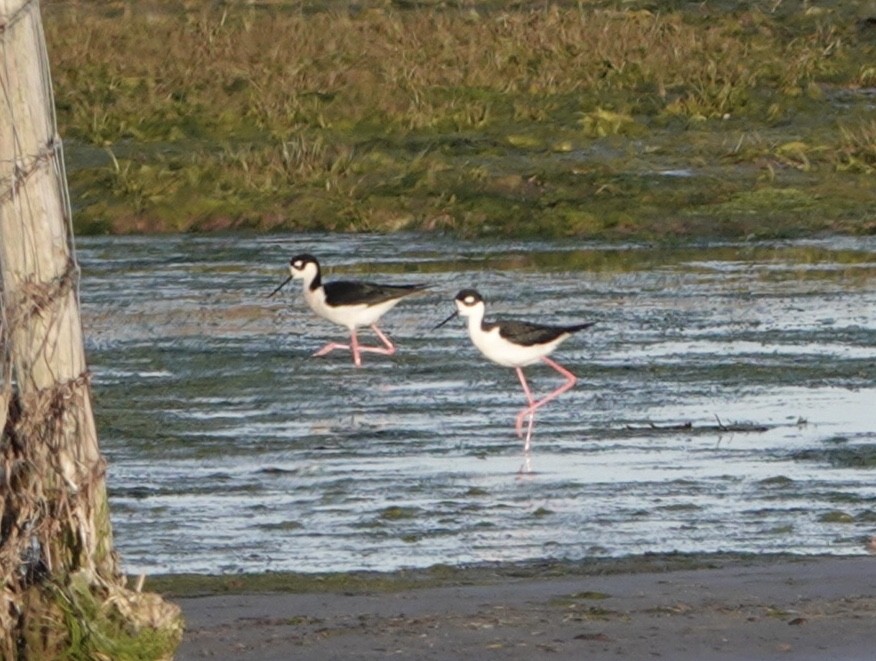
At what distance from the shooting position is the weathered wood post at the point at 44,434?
6055 mm

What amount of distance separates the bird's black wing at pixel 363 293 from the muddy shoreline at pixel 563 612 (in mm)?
6898

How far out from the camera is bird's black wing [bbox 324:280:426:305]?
15133 mm

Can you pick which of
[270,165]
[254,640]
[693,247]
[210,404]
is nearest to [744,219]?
[693,247]

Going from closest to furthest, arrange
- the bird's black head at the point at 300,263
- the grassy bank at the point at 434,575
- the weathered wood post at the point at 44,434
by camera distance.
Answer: the weathered wood post at the point at 44,434
the grassy bank at the point at 434,575
the bird's black head at the point at 300,263

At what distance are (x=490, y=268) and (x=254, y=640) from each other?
11.1 metres

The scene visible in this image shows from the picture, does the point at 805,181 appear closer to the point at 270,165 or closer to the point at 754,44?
the point at 270,165

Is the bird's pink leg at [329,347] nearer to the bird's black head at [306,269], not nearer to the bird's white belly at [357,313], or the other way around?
the bird's white belly at [357,313]

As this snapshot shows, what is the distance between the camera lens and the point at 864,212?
66.2ft

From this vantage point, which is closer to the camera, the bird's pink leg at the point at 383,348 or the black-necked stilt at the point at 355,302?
the bird's pink leg at the point at 383,348

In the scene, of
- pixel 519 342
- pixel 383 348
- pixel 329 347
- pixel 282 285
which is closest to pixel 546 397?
pixel 519 342

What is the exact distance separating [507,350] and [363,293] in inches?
95.7

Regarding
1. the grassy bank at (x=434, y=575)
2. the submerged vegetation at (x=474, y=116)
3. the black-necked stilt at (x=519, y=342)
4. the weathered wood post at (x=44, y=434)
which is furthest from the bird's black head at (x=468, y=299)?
the weathered wood post at (x=44, y=434)

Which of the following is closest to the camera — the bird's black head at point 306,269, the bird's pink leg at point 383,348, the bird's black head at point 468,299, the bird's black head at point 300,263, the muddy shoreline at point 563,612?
the muddy shoreline at point 563,612

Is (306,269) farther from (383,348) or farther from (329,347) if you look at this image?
(329,347)
